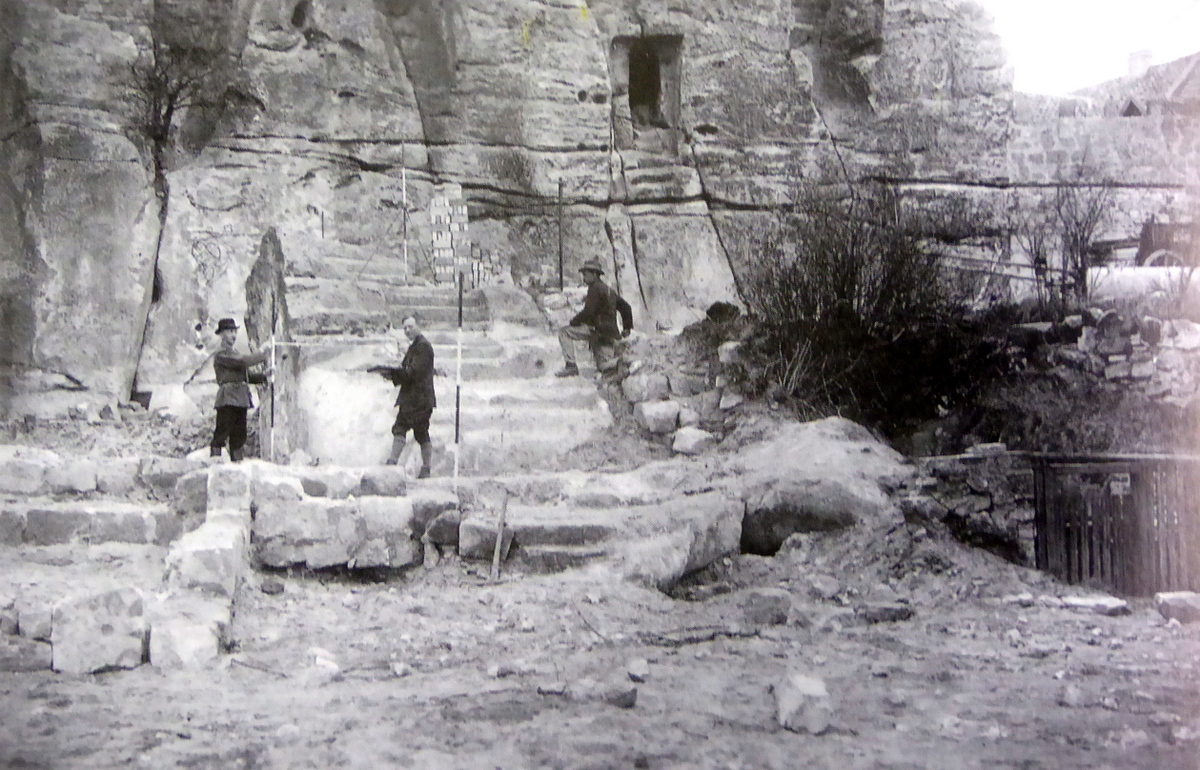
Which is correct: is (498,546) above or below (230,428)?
below

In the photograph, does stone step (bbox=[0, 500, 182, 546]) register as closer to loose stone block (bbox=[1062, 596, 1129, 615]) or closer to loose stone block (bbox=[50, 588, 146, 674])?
loose stone block (bbox=[50, 588, 146, 674])

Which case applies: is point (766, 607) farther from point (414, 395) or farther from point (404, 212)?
point (404, 212)

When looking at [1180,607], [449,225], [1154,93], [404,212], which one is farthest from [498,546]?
[1154,93]

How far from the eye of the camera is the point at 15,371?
602cm

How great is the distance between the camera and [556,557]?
4.90 metres

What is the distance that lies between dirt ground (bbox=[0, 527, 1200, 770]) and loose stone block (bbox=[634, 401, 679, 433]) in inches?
64.0

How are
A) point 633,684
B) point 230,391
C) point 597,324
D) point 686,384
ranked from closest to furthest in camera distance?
1. point 633,684
2. point 230,391
3. point 686,384
4. point 597,324

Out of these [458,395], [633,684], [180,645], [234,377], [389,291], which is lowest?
[633,684]

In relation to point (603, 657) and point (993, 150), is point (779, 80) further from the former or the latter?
point (603, 657)

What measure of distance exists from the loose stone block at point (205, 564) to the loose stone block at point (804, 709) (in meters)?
2.39

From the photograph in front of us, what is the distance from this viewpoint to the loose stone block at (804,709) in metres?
3.21

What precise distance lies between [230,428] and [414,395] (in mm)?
1177

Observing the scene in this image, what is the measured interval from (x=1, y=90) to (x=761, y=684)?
5.52m

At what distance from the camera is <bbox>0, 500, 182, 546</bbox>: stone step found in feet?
15.3
